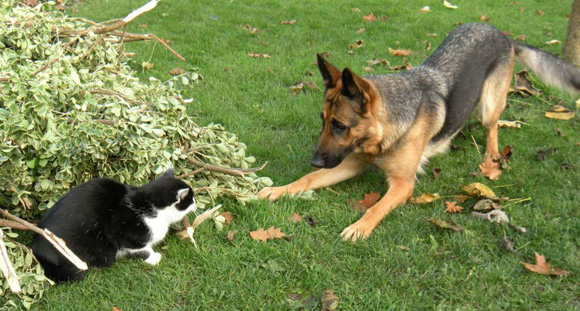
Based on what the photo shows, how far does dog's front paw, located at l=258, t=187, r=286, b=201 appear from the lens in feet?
14.1

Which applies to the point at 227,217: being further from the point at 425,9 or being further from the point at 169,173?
the point at 425,9

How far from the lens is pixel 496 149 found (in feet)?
17.5

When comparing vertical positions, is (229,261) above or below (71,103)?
below

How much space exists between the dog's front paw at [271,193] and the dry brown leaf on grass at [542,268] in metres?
2.06

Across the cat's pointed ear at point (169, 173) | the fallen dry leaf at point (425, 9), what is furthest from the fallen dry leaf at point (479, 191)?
the fallen dry leaf at point (425, 9)

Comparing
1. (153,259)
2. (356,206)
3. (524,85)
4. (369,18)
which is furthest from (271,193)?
(369,18)

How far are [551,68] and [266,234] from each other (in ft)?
13.6

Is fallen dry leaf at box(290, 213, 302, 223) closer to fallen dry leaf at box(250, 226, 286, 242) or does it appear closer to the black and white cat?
fallen dry leaf at box(250, 226, 286, 242)

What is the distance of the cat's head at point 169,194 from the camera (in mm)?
3367

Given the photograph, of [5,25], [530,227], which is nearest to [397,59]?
[530,227]

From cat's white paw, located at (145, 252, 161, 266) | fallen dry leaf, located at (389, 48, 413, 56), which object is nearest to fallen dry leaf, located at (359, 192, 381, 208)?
cat's white paw, located at (145, 252, 161, 266)

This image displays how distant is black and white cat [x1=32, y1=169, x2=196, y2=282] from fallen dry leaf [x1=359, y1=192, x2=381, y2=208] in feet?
5.41

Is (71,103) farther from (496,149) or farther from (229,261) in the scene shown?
(496,149)

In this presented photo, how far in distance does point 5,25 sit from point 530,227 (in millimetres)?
5167
